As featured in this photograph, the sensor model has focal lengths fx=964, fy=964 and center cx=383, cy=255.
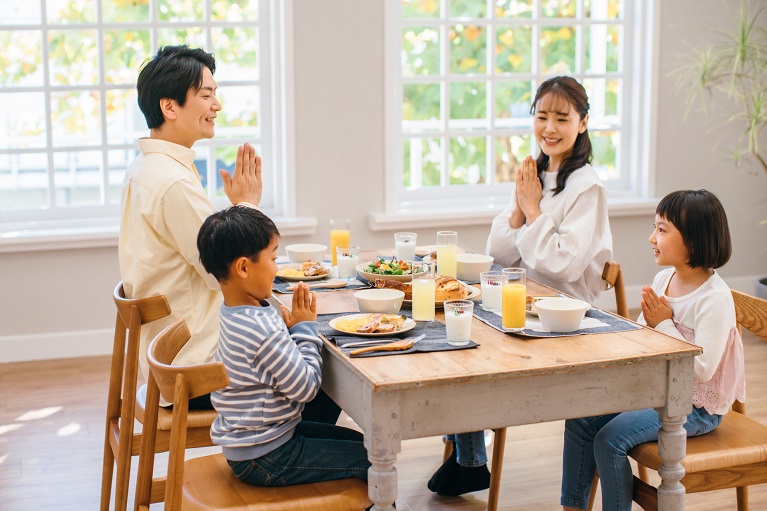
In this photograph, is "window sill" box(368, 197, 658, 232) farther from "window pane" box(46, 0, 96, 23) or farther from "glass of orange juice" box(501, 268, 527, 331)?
"glass of orange juice" box(501, 268, 527, 331)

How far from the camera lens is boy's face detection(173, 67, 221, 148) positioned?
275 cm

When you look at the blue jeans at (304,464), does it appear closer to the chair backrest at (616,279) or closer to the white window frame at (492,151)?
the chair backrest at (616,279)

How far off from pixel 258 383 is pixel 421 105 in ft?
10.7

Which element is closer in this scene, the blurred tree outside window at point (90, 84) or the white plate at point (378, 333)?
the white plate at point (378, 333)

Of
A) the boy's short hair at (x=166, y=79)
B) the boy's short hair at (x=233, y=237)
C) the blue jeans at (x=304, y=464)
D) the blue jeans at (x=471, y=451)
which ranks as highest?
the boy's short hair at (x=166, y=79)

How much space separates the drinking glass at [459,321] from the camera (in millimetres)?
2180

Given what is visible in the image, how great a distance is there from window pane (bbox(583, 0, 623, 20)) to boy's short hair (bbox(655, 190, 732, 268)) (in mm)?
3102

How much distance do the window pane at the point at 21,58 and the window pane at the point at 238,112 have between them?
0.87 meters

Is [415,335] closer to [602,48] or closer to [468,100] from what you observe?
[468,100]

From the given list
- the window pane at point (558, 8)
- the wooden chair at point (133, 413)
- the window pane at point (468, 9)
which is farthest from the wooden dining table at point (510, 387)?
the window pane at point (558, 8)

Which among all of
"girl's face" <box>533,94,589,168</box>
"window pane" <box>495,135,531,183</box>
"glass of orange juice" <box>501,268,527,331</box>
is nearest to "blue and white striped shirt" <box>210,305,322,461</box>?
"glass of orange juice" <box>501,268,527,331</box>

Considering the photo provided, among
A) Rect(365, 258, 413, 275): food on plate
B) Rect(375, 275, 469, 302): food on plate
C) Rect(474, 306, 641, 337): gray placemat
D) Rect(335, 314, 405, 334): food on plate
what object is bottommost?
Rect(474, 306, 641, 337): gray placemat

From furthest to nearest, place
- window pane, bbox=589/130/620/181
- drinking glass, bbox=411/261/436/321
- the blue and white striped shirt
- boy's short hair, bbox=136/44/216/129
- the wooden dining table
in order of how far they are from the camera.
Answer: window pane, bbox=589/130/620/181 < boy's short hair, bbox=136/44/216/129 < drinking glass, bbox=411/261/436/321 < the blue and white striped shirt < the wooden dining table

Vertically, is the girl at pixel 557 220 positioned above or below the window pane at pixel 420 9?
below
